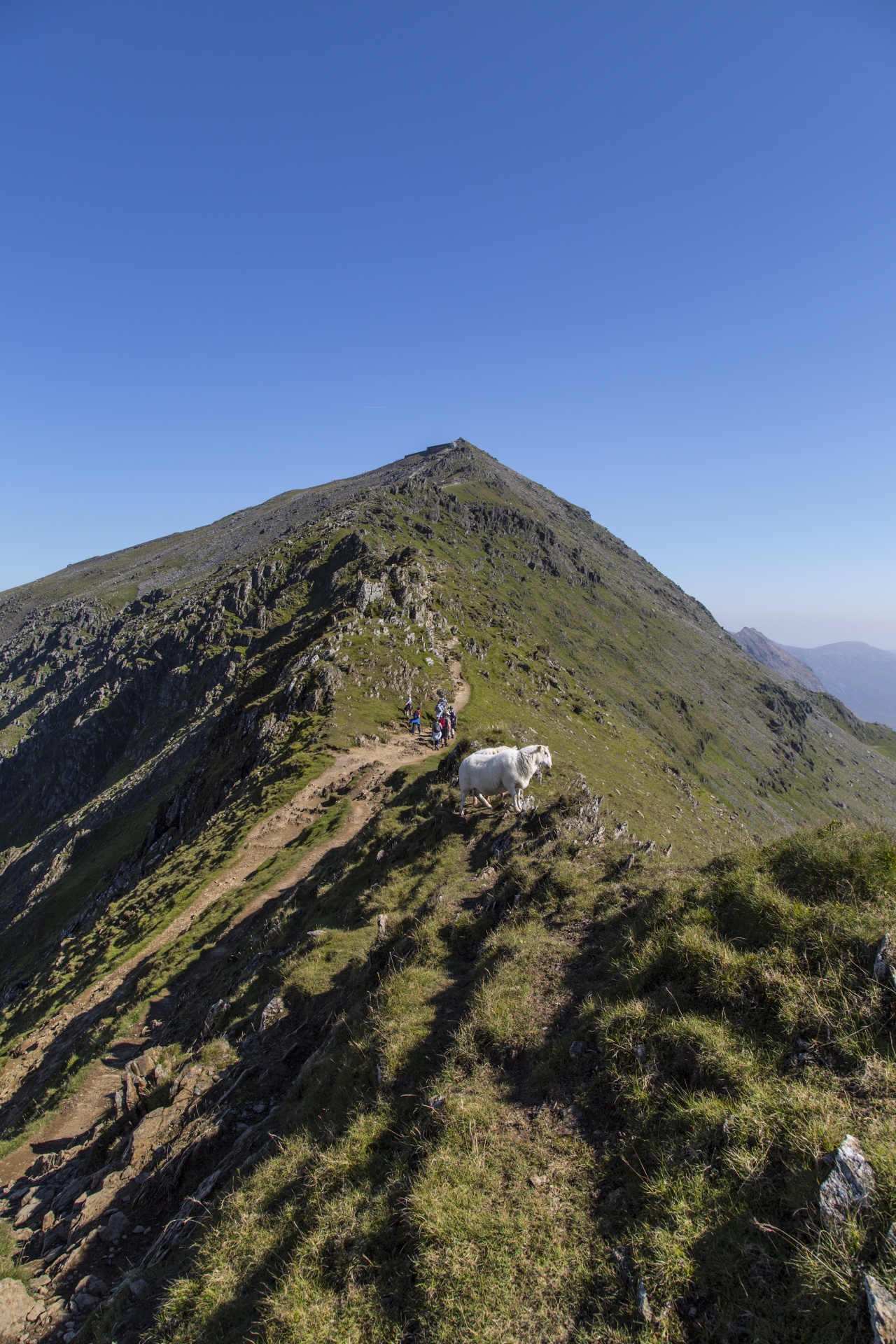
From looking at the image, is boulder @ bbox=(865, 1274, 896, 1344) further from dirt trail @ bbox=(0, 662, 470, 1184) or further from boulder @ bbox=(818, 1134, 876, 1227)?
dirt trail @ bbox=(0, 662, 470, 1184)

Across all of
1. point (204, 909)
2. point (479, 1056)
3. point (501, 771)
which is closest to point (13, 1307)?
point (479, 1056)

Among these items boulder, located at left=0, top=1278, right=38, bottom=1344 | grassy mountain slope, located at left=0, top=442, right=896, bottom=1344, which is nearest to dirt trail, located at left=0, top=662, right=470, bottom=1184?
grassy mountain slope, located at left=0, top=442, right=896, bottom=1344

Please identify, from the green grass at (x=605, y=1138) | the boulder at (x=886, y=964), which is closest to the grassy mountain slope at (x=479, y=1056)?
the green grass at (x=605, y=1138)

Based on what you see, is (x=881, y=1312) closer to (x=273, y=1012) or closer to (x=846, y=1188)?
(x=846, y=1188)

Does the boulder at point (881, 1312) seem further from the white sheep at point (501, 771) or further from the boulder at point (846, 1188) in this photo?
the white sheep at point (501, 771)

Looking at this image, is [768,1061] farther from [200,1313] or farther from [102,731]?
[102,731]

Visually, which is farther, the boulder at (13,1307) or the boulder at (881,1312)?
the boulder at (13,1307)

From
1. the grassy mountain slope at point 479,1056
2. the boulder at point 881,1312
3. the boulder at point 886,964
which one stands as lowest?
the grassy mountain slope at point 479,1056
